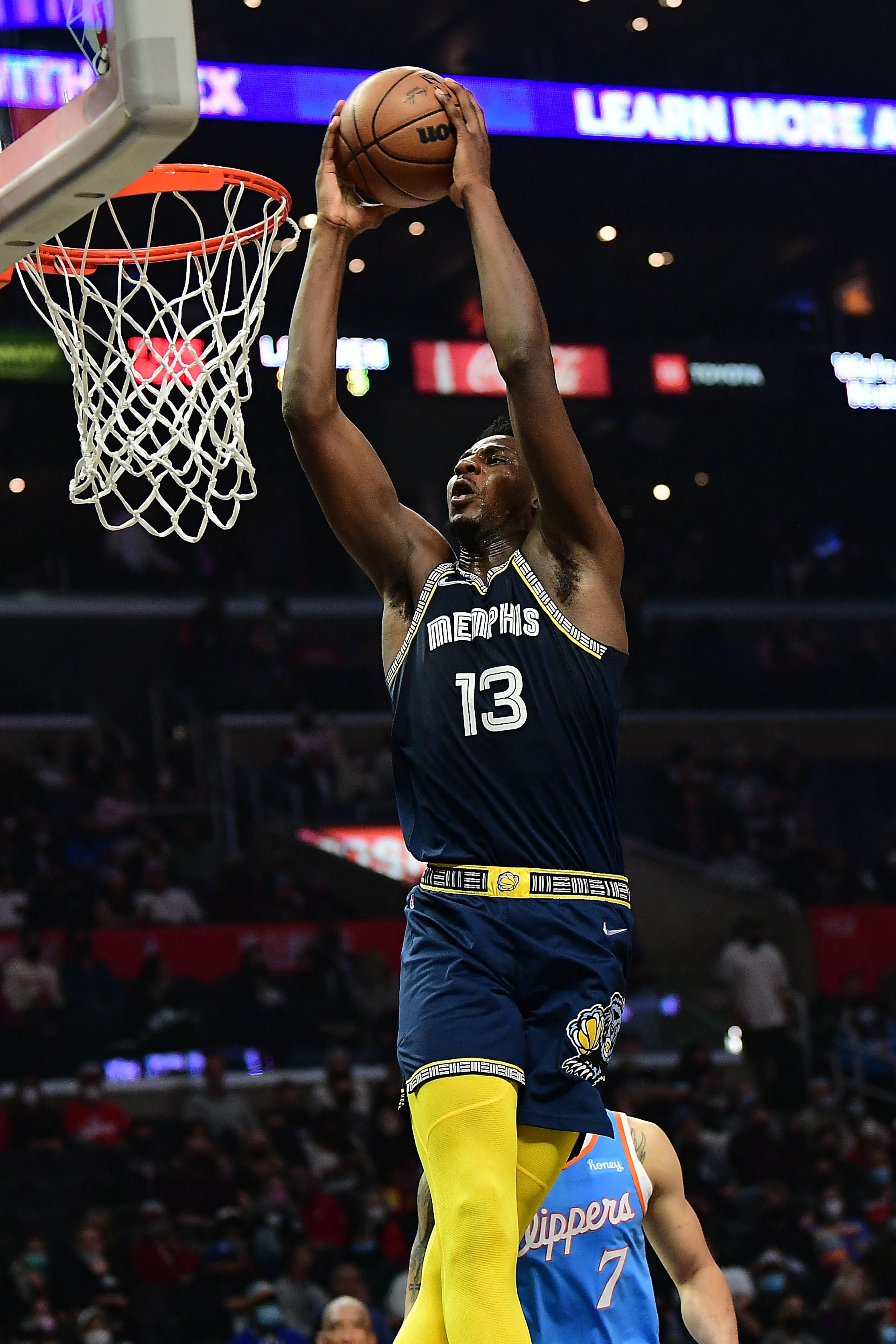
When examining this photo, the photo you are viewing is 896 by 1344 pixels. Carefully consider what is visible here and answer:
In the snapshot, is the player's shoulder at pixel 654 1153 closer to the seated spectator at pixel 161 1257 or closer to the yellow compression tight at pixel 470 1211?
the yellow compression tight at pixel 470 1211

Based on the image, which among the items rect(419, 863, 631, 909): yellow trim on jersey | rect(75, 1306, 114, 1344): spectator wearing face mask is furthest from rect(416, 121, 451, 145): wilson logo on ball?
rect(75, 1306, 114, 1344): spectator wearing face mask

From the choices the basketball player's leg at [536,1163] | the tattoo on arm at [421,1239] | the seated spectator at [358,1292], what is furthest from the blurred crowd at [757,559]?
the basketball player's leg at [536,1163]

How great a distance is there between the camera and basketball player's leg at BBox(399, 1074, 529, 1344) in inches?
135

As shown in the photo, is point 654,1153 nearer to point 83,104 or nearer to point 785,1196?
point 83,104

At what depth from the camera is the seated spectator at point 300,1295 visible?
1088 cm

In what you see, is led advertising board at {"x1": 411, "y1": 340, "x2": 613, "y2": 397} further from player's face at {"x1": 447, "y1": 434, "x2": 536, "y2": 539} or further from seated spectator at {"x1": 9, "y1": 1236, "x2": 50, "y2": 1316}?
player's face at {"x1": 447, "y1": 434, "x2": 536, "y2": 539}

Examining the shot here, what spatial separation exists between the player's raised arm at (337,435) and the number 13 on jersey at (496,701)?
35 cm

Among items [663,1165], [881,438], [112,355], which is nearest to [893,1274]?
[663,1165]

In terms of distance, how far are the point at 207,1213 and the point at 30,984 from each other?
333 centimetres

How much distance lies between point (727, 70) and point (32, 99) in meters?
12.7

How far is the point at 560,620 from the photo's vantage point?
154 inches

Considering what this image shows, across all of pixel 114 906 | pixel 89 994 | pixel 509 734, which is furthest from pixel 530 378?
pixel 114 906

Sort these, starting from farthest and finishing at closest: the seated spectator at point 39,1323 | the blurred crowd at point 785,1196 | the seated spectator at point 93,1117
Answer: the seated spectator at point 93,1117 < the blurred crowd at point 785,1196 < the seated spectator at point 39,1323

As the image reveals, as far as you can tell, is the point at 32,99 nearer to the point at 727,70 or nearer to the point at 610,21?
the point at 610,21
